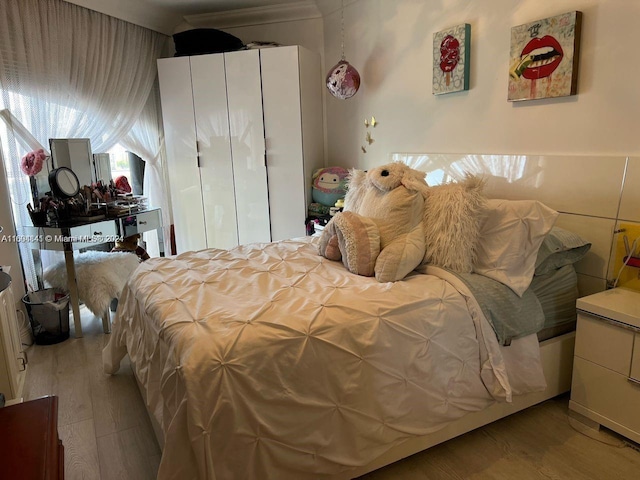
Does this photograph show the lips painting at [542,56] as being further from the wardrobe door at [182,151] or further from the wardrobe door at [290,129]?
the wardrobe door at [182,151]

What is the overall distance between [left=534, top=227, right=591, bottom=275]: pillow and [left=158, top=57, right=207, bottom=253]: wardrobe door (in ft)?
9.82

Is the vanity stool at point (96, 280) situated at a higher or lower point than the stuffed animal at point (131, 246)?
lower

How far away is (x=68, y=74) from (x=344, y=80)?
6.93 ft

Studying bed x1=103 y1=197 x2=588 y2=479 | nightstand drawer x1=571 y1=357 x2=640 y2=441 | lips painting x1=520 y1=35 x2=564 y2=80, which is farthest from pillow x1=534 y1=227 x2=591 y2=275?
lips painting x1=520 y1=35 x2=564 y2=80

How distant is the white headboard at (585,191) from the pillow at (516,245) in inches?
12.0

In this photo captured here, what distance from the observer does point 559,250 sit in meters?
2.11

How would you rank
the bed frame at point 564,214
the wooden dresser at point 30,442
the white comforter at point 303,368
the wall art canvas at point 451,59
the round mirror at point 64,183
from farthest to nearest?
the round mirror at point 64,183 < the wall art canvas at point 451,59 < the bed frame at point 564,214 < the white comforter at point 303,368 < the wooden dresser at point 30,442

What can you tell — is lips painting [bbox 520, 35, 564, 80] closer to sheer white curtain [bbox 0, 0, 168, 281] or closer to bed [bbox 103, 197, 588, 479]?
bed [bbox 103, 197, 588, 479]

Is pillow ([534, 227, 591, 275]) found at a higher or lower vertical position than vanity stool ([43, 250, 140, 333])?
higher

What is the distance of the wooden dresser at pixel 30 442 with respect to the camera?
0.95m

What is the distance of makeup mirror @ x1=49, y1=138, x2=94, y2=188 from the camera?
3.37 m

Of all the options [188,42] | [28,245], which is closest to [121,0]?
[188,42]

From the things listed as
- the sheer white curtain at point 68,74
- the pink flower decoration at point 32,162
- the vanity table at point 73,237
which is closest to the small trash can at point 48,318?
the vanity table at point 73,237

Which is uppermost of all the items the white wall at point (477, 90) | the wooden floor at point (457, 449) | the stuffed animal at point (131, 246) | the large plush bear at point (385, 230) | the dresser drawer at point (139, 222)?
the white wall at point (477, 90)
